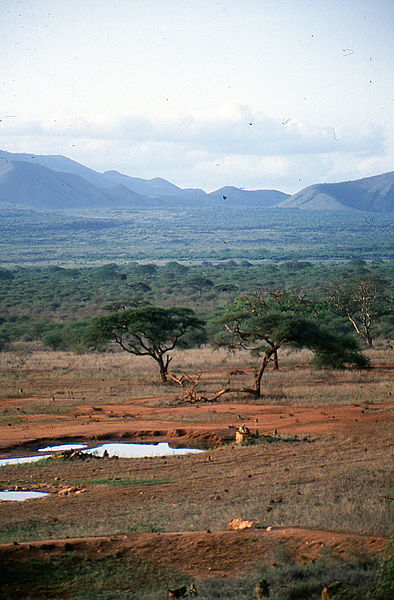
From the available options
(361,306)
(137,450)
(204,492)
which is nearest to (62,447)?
(137,450)

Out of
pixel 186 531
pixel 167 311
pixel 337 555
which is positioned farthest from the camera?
pixel 167 311

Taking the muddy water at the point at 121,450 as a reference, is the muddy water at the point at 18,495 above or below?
above

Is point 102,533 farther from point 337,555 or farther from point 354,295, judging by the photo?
point 354,295

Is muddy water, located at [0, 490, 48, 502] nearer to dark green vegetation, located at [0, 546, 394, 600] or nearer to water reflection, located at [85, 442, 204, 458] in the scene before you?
water reflection, located at [85, 442, 204, 458]

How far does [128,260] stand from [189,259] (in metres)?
10.4

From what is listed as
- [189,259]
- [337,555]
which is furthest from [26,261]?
[337,555]

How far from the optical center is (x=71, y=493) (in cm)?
1397

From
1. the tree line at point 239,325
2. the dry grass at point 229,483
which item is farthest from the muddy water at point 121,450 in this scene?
the tree line at point 239,325

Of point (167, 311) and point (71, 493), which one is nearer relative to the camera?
point (71, 493)

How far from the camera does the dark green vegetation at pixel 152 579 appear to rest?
25.8ft

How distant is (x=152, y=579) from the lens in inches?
339

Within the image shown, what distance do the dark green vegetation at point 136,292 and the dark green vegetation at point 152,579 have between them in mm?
31972

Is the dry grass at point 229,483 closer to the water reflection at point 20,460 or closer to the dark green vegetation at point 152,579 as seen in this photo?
the water reflection at point 20,460

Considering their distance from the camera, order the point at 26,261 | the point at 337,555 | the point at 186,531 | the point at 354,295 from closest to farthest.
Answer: the point at 337,555, the point at 186,531, the point at 354,295, the point at 26,261
